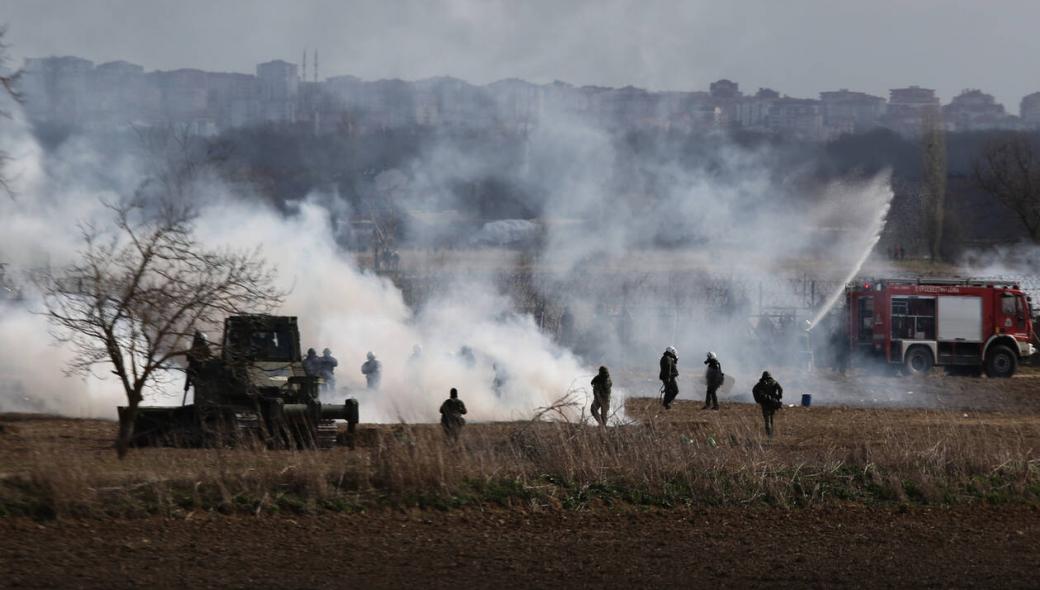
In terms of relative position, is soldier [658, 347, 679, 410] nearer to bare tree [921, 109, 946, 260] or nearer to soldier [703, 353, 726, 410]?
soldier [703, 353, 726, 410]

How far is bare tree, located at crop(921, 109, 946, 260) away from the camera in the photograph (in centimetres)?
5853

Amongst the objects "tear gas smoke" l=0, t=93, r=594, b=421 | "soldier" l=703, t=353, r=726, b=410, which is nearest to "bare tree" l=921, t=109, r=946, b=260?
"tear gas smoke" l=0, t=93, r=594, b=421

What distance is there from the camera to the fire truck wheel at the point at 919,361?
36.7 meters

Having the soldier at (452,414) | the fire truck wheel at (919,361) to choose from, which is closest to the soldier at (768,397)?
the soldier at (452,414)

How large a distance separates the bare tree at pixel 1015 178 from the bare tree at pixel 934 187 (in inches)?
77.3

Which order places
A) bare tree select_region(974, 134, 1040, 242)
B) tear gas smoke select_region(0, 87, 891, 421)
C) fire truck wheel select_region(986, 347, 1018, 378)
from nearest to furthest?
tear gas smoke select_region(0, 87, 891, 421), fire truck wheel select_region(986, 347, 1018, 378), bare tree select_region(974, 134, 1040, 242)

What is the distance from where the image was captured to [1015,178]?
59719mm

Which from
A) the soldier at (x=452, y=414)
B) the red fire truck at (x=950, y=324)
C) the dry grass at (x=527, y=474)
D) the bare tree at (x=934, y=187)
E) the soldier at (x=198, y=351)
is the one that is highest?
the bare tree at (x=934, y=187)

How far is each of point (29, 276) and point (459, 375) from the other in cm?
1186

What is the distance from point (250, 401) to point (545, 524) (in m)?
7.82

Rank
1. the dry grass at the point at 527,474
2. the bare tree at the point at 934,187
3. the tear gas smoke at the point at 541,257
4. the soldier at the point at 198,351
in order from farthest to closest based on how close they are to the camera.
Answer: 1. the bare tree at the point at 934,187
2. the tear gas smoke at the point at 541,257
3. the soldier at the point at 198,351
4. the dry grass at the point at 527,474

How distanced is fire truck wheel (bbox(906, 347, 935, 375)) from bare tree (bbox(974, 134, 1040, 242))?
20429 millimetres

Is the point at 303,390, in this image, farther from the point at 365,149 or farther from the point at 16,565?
the point at 365,149

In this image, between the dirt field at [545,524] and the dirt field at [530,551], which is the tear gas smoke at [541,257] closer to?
the dirt field at [545,524]
